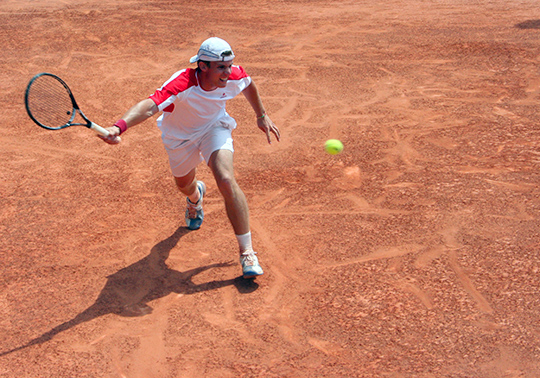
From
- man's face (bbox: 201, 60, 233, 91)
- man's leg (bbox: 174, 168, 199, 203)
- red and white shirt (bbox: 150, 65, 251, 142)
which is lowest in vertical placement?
man's leg (bbox: 174, 168, 199, 203)

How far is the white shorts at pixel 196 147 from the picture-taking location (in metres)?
4.96

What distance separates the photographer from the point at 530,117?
7809 mm

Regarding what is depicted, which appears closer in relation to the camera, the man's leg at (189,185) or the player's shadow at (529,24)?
the man's leg at (189,185)

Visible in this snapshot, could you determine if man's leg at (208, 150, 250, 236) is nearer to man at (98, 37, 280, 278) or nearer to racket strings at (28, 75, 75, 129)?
man at (98, 37, 280, 278)

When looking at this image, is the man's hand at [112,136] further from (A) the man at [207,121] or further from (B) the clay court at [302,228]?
(B) the clay court at [302,228]

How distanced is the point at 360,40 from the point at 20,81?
660 cm

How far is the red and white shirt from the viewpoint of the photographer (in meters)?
4.78

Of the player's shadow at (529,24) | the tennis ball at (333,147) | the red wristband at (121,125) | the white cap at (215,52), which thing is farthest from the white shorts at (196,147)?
the player's shadow at (529,24)

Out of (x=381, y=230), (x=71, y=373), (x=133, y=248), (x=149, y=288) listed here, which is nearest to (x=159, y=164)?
(x=133, y=248)

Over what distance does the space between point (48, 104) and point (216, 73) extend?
1.49m

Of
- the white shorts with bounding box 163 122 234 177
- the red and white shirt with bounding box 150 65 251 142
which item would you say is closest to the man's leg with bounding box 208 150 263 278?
the white shorts with bounding box 163 122 234 177

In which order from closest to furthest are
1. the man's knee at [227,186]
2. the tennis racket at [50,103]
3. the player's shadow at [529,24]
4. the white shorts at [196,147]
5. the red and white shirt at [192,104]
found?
the tennis racket at [50,103] → the man's knee at [227,186] → the red and white shirt at [192,104] → the white shorts at [196,147] → the player's shadow at [529,24]

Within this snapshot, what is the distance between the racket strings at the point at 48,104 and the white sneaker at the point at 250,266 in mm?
1824

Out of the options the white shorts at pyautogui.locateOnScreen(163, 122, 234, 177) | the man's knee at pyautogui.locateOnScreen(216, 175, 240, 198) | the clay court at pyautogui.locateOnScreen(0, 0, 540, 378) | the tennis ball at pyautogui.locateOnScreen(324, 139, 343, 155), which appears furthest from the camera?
the tennis ball at pyautogui.locateOnScreen(324, 139, 343, 155)
